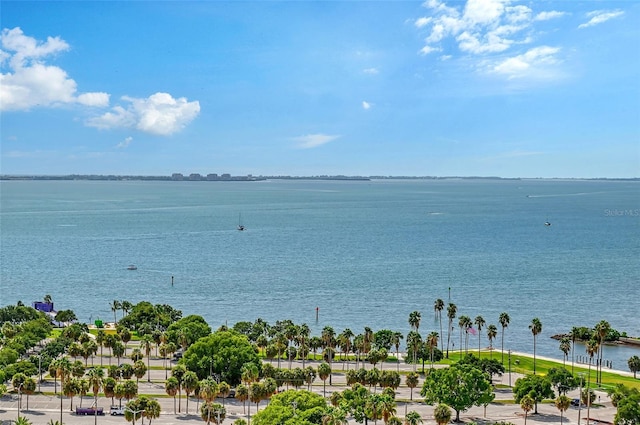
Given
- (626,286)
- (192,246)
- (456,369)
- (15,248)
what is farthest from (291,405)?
(15,248)

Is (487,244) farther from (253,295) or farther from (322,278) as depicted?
(253,295)

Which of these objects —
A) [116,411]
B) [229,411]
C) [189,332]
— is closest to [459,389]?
[229,411]

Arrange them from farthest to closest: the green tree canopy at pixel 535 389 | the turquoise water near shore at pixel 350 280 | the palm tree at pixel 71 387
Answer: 1. the turquoise water near shore at pixel 350 280
2. the green tree canopy at pixel 535 389
3. the palm tree at pixel 71 387

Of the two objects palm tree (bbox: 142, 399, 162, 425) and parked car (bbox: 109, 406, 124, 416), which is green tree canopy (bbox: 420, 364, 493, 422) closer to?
palm tree (bbox: 142, 399, 162, 425)

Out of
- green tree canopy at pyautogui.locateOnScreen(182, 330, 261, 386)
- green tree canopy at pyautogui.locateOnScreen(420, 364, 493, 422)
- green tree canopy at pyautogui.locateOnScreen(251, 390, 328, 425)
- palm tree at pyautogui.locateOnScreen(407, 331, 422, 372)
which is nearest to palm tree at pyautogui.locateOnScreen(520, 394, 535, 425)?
green tree canopy at pyautogui.locateOnScreen(420, 364, 493, 422)

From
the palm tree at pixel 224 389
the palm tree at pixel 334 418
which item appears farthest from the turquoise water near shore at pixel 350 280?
the palm tree at pixel 334 418

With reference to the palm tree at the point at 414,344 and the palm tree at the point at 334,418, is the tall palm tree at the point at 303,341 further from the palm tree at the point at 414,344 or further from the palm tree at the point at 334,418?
the palm tree at the point at 334,418
